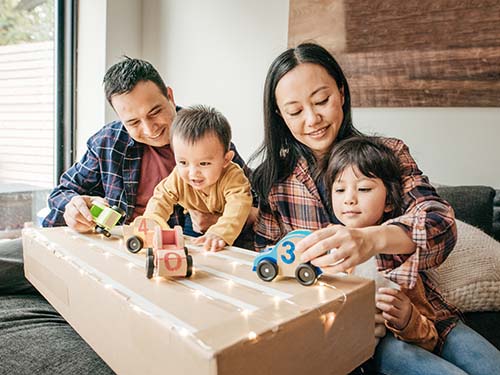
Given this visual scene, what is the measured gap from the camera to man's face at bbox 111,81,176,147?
1.31 meters

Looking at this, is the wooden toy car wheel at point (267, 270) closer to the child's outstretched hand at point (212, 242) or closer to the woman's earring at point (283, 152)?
the child's outstretched hand at point (212, 242)

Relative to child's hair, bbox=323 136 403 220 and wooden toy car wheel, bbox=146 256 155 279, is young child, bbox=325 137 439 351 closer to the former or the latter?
child's hair, bbox=323 136 403 220

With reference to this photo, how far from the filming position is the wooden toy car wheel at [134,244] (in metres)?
0.93

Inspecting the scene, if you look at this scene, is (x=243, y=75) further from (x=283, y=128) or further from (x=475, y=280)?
(x=475, y=280)

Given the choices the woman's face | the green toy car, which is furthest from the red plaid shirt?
the green toy car

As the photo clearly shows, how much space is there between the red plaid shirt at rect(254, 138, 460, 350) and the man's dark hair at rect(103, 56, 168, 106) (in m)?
0.49

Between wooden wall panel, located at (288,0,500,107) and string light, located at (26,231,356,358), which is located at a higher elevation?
wooden wall panel, located at (288,0,500,107)

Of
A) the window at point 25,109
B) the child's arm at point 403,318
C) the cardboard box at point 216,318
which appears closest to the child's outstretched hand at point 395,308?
the child's arm at point 403,318

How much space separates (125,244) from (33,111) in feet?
6.37

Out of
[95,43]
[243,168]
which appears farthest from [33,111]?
[243,168]

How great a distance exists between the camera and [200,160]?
117 cm

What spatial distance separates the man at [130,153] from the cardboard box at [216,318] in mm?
505

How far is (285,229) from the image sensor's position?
1213 mm

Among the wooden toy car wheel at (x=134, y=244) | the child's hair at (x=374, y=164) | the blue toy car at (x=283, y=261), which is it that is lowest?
the wooden toy car wheel at (x=134, y=244)
